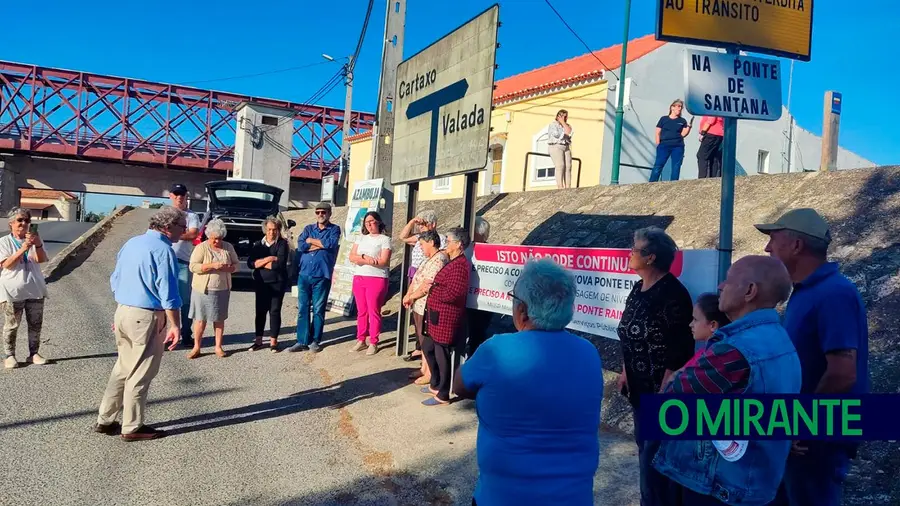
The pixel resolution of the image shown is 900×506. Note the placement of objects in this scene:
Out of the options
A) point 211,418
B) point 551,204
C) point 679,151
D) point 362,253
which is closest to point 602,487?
point 211,418

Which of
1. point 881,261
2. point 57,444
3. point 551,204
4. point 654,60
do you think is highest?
point 654,60

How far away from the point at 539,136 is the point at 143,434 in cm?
1530

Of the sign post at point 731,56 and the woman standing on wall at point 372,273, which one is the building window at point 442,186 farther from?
the sign post at point 731,56

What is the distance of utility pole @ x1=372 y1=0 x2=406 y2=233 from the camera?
33.3 feet

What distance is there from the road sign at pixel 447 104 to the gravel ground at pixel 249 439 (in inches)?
97.4

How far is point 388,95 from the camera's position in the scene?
10.4 metres

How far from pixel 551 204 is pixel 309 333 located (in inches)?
191

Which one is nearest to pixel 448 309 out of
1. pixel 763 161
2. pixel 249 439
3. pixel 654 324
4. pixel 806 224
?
pixel 249 439

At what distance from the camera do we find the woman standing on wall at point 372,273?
7.53 m

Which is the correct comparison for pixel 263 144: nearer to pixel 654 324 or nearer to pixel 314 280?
pixel 314 280

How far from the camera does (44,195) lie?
2697 inches

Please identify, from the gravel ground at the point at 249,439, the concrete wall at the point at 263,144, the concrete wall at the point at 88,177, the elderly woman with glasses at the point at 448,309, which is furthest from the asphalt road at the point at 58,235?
the elderly woman with glasses at the point at 448,309

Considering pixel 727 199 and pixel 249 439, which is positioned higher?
pixel 727 199

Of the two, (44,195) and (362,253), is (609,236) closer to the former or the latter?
(362,253)
